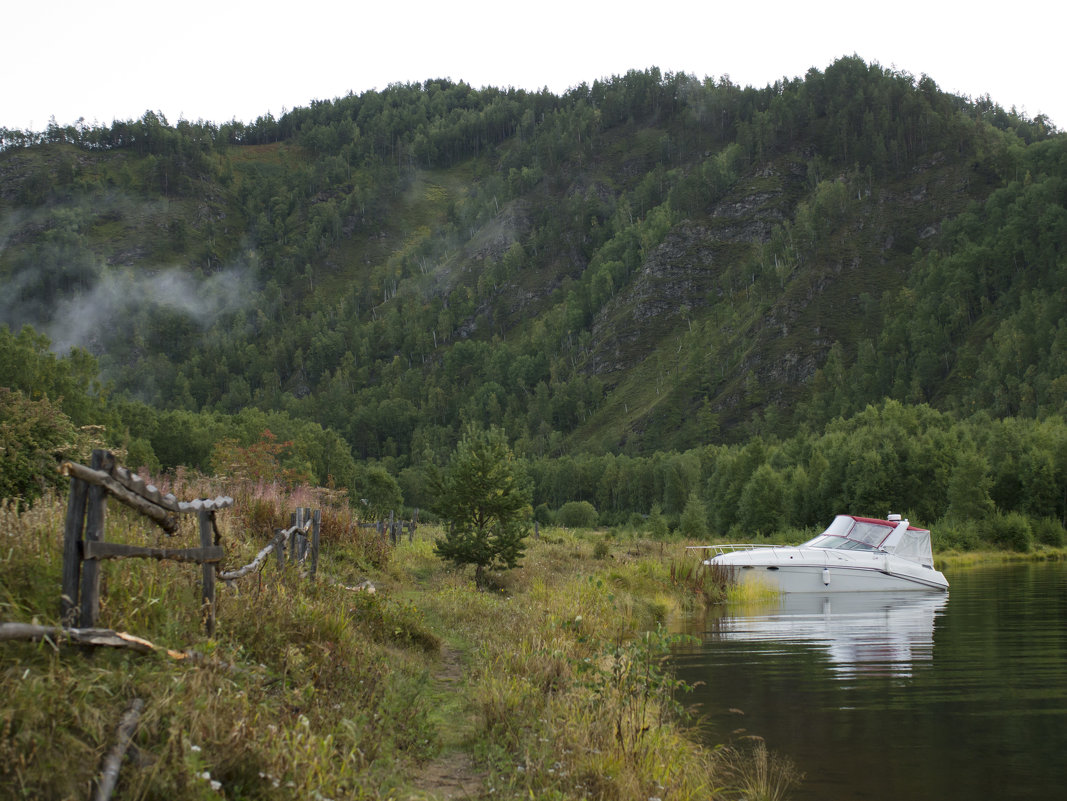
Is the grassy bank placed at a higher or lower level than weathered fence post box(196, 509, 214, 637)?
lower

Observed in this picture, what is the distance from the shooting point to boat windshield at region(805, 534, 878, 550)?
3888 centimetres

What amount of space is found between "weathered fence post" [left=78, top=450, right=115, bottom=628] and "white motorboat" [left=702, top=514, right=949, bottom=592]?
29.9 m

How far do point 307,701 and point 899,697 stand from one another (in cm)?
1016

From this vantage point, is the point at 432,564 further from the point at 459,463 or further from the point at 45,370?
the point at 45,370

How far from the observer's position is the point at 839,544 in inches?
1550

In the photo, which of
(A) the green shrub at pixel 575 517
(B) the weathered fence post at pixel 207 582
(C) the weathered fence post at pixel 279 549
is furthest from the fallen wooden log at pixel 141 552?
(A) the green shrub at pixel 575 517

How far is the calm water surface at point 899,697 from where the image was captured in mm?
10484

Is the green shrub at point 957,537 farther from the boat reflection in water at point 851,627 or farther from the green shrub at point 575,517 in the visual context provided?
the green shrub at point 575,517

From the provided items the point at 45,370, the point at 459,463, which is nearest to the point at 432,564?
the point at 459,463

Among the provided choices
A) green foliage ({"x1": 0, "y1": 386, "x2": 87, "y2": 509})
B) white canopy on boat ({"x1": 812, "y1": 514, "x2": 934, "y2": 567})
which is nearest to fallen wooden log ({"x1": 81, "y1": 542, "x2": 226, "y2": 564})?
green foliage ({"x1": 0, "y1": 386, "x2": 87, "y2": 509})

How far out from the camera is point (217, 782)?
6.03 meters

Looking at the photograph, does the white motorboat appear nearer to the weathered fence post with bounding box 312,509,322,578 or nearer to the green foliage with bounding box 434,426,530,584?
the green foliage with bounding box 434,426,530,584

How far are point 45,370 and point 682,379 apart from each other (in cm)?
11761

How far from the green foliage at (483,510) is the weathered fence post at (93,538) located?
2119cm
